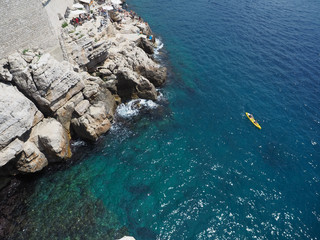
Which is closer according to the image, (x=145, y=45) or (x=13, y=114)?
(x=13, y=114)

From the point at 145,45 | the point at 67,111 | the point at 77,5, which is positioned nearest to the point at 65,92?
the point at 67,111

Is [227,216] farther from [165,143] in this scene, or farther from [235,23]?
[235,23]

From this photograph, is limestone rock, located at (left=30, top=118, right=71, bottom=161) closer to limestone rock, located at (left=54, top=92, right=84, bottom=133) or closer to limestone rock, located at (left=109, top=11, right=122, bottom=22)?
limestone rock, located at (left=54, top=92, right=84, bottom=133)

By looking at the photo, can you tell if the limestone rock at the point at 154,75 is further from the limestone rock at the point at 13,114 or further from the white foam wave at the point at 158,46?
the limestone rock at the point at 13,114

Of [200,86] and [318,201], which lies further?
[200,86]

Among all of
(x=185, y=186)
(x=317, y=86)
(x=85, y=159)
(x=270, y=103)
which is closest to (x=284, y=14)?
(x=317, y=86)

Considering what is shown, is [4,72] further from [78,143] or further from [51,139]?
[78,143]
